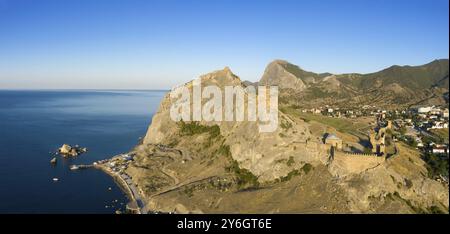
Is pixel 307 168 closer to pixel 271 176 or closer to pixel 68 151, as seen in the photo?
pixel 271 176

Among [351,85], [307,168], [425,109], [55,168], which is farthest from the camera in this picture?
[351,85]

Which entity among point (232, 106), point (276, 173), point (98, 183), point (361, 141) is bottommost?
point (98, 183)

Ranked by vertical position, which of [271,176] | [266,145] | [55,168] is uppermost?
[266,145]

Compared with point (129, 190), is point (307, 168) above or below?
above

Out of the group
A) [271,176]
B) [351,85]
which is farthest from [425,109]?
[351,85]
